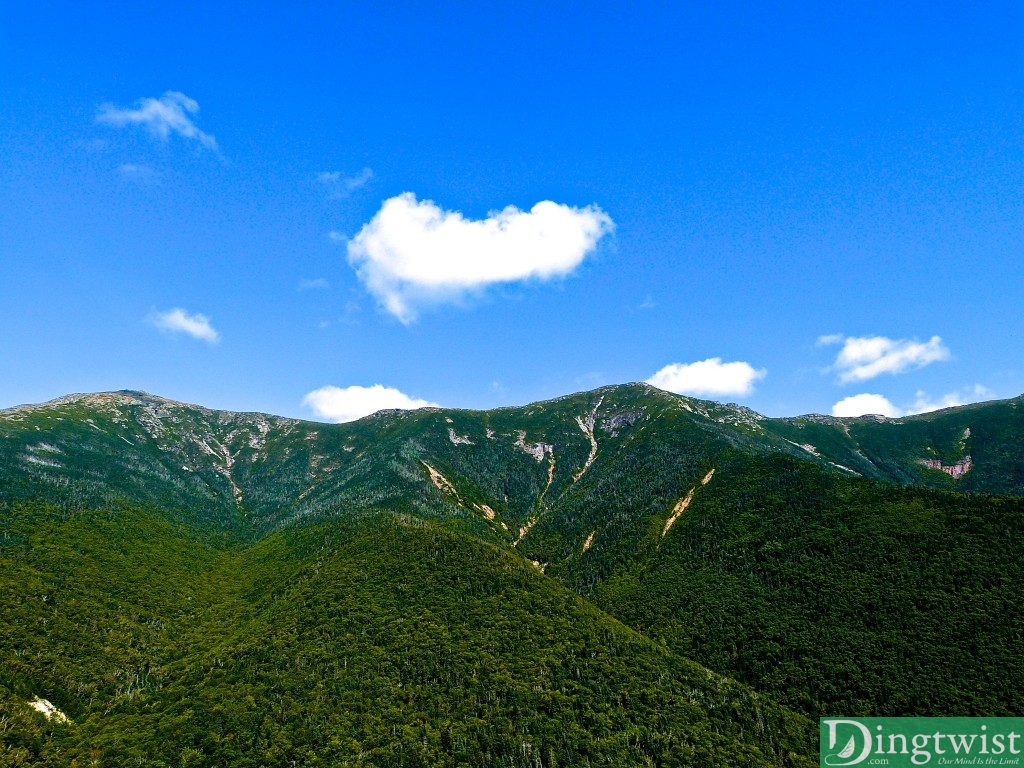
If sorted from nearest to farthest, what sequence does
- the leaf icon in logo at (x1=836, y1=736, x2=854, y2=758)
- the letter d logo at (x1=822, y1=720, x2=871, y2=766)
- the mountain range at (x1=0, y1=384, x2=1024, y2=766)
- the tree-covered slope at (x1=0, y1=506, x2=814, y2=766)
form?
the letter d logo at (x1=822, y1=720, x2=871, y2=766), the leaf icon in logo at (x1=836, y1=736, x2=854, y2=758), the tree-covered slope at (x1=0, y1=506, x2=814, y2=766), the mountain range at (x1=0, y1=384, x2=1024, y2=766)

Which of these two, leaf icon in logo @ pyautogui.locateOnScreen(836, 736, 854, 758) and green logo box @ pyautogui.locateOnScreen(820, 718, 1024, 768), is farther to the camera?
leaf icon in logo @ pyautogui.locateOnScreen(836, 736, 854, 758)

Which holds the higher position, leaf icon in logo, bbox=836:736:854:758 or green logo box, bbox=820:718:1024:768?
green logo box, bbox=820:718:1024:768

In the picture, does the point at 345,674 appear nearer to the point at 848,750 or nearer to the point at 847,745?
the point at 848,750

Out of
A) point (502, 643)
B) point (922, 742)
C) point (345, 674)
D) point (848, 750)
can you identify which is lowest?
point (848, 750)

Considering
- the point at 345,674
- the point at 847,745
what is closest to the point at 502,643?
the point at 345,674

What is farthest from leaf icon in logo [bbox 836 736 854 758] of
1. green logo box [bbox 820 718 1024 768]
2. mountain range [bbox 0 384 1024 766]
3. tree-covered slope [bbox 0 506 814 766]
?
tree-covered slope [bbox 0 506 814 766]

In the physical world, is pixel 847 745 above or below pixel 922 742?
below

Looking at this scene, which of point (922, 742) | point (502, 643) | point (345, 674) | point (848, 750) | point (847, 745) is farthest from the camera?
point (502, 643)

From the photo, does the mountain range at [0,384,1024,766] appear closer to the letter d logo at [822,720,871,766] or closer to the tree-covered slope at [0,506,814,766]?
the tree-covered slope at [0,506,814,766]

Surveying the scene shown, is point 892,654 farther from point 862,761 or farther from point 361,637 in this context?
point 361,637
